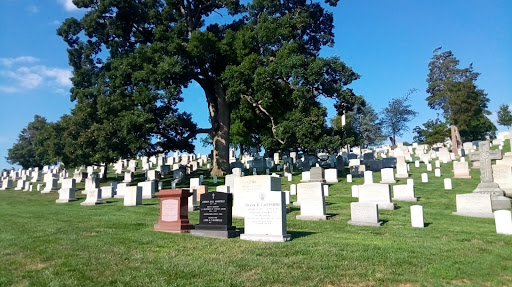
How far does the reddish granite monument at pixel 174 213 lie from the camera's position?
973 centimetres

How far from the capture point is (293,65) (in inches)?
973

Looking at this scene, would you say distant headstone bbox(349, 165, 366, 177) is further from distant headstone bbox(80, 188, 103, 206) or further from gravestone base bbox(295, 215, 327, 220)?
distant headstone bbox(80, 188, 103, 206)

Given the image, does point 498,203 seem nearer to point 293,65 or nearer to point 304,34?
point 293,65

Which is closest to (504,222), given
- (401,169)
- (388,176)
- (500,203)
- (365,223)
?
(365,223)

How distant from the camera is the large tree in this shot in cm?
2539

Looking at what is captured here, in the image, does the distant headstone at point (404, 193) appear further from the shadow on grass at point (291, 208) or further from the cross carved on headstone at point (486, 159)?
the shadow on grass at point (291, 208)

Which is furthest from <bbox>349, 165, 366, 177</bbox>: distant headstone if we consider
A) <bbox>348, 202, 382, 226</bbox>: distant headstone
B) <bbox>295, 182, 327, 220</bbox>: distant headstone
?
<bbox>348, 202, 382, 226</bbox>: distant headstone

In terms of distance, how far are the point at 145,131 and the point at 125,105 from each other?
2332mm

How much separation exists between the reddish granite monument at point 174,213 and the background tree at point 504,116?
69726 millimetres

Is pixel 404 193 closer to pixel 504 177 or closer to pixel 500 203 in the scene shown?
pixel 500 203

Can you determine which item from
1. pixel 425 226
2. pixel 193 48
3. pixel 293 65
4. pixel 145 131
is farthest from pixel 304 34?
pixel 425 226

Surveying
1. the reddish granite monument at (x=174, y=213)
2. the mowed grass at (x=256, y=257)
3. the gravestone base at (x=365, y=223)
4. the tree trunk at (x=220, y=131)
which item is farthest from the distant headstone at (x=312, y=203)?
the tree trunk at (x=220, y=131)

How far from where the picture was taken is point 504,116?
217 feet

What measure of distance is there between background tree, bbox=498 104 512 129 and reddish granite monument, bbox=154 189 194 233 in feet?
229
